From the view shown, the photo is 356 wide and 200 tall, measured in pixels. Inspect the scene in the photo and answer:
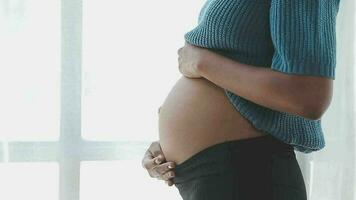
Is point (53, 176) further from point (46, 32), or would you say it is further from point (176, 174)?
point (176, 174)

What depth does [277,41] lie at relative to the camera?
2.25ft

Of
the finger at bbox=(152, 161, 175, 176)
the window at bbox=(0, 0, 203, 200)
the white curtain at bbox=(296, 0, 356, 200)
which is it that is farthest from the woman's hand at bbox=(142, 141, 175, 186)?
→ the white curtain at bbox=(296, 0, 356, 200)

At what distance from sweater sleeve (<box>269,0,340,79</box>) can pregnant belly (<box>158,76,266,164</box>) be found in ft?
0.45

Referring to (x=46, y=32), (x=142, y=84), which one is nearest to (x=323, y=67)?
(x=142, y=84)

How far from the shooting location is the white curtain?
146cm

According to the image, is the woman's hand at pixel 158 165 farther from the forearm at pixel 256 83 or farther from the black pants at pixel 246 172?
the forearm at pixel 256 83

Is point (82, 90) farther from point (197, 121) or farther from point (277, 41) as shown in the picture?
point (277, 41)

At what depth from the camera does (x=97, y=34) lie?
135 cm

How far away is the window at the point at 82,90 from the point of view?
51.7 inches

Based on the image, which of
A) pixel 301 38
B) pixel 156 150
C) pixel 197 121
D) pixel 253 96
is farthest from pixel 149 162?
pixel 301 38

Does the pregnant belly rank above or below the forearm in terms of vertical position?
below

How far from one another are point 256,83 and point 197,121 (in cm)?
15

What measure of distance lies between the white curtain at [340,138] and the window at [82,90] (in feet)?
1.64

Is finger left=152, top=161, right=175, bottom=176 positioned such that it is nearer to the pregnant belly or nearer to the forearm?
the pregnant belly
